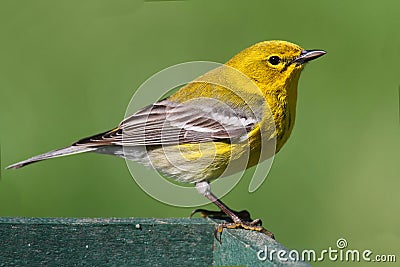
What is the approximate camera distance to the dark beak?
19.6 ft

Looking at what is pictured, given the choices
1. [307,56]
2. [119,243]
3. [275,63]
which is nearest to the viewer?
[119,243]

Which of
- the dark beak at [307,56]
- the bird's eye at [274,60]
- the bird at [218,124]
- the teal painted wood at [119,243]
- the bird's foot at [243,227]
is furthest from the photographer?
the bird's eye at [274,60]

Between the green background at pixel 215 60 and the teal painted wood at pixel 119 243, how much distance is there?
2.05 metres

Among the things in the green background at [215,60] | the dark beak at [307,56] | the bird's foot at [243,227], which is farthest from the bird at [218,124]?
the green background at [215,60]

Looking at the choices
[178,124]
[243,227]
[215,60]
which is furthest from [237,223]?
[215,60]

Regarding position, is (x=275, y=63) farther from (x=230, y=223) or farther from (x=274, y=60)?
(x=230, y=223)

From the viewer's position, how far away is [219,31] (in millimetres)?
8977

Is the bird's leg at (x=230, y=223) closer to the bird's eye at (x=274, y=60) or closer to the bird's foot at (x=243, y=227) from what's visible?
the bird's foot at (x=243, y=227)

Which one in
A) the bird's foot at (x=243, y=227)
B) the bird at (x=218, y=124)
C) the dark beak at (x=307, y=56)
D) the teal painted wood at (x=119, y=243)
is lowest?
the teal painted wood at (x=119, y=243)

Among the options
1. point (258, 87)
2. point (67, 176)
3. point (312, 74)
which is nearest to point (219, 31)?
point (312, 74)

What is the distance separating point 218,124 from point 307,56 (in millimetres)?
731

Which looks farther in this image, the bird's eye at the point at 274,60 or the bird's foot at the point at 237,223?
the bird's eye at the point at 274,60

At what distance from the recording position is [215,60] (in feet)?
27.5

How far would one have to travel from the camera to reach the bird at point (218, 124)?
5.78 metres
